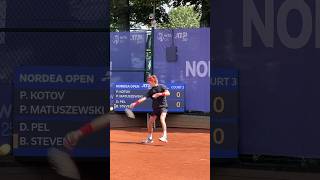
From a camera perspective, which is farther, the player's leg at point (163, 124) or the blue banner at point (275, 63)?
the player's leg at point (163, 124)

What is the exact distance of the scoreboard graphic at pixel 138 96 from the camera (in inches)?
702

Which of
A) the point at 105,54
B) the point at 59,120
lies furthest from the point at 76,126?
the point at 105,54

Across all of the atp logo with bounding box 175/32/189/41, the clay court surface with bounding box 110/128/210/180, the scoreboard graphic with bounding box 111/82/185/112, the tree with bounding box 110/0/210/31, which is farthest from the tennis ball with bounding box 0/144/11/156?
the tree with bounding box 110/0/210/31

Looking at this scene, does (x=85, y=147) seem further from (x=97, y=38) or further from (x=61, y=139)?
(x=97, y=38)

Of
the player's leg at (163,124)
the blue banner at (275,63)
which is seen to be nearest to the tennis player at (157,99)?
the player's leg at (163,124)

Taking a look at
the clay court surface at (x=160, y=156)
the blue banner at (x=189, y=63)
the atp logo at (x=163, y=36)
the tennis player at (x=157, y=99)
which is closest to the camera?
the clay court surface at (x=160, y=156)

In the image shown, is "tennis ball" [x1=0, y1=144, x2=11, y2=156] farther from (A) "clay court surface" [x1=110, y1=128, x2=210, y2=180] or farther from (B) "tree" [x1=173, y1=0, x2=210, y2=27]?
(B) "tree" [x1=173, y1=0, x2=210, y2=27]

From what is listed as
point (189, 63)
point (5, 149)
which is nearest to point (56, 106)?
point (5, 149)

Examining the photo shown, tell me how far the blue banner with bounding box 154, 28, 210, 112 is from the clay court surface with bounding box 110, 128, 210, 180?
1419 millimetres

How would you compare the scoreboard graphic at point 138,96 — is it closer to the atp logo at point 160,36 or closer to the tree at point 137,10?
the atp logo at point 160,36

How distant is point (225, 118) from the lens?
17.1 feet

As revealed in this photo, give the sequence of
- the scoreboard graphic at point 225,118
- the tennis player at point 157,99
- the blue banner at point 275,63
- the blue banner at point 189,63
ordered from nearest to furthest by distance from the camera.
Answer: the blue banner at point 275,63
the scoreboard graphic at point 225,118
the tennis player at point 157,99
the blue banner at point 189,63

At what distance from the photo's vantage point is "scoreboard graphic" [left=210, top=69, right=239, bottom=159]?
17.0ft

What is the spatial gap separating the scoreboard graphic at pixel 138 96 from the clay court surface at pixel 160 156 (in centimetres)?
117
